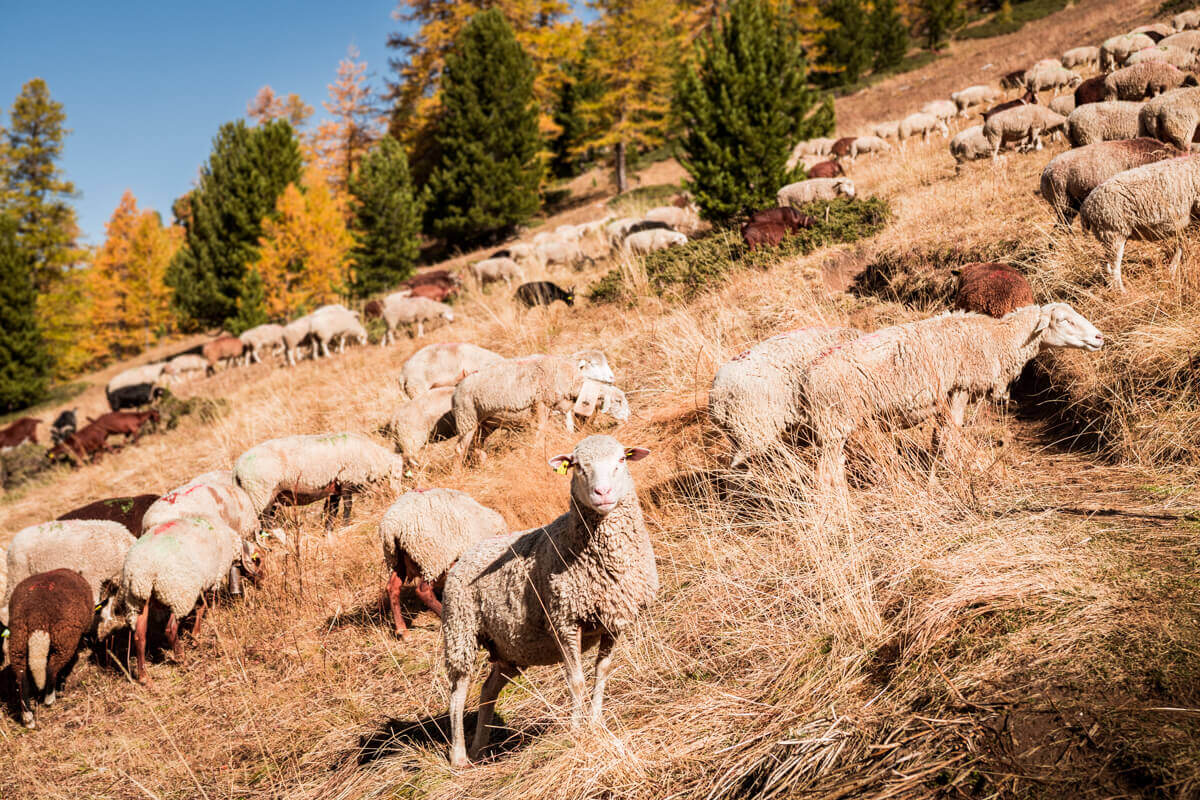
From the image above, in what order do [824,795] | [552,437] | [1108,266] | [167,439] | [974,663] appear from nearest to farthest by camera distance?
[824,795]
[974,663]
[1108,266]
[552,437]
[167,439]

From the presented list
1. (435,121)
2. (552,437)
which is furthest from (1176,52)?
(435,121)

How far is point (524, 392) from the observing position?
9.40 meters

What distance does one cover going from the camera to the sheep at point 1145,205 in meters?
7.05

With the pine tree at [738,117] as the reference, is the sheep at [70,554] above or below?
below

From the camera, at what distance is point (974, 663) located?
9.95 feet

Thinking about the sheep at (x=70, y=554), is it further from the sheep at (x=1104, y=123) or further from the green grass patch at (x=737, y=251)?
the sheep at (x=1104, y=123)

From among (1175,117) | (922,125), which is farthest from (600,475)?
(922,125)

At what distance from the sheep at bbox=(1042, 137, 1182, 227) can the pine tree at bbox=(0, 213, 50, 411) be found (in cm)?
3836

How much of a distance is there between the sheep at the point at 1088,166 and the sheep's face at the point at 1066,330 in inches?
154

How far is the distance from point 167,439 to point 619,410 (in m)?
13.3

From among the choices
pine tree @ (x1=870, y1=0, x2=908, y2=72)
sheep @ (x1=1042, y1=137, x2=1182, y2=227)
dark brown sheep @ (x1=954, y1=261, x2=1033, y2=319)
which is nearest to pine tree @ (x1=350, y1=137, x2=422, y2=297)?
sheep @ (x1=1042, y1=137, x2=1182, y2=227)

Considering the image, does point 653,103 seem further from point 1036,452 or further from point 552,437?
point 1036,452

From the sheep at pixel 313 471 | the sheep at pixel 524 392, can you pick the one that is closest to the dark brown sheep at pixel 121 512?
the sheep at pixel 313 471

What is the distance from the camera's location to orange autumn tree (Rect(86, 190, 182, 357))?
146 ft
